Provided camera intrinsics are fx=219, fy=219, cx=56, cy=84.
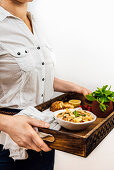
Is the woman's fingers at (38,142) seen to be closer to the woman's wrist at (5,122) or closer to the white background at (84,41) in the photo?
the woman's wrist at (5,122)

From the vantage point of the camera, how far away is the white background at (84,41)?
1.36 metres

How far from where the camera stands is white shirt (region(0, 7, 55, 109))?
943 millimetres

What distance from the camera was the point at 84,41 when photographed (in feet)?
4.66

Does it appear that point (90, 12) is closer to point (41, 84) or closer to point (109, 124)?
point (41, 84)

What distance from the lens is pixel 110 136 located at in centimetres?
146

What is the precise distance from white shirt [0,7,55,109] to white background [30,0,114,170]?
0.36m

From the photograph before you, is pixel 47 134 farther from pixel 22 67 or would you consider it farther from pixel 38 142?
pixel 22 67

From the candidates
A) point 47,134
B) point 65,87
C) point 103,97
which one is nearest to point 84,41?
point 65,87

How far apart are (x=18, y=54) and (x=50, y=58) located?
→ 22cm

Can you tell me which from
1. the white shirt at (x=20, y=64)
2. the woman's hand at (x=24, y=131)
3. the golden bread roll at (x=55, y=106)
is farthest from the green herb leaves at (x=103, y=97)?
the woman's hand at (x=24, y=131)

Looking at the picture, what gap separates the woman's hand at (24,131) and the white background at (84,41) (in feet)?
2.47

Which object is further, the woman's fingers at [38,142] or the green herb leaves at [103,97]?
the green herb leaves at [103,97]

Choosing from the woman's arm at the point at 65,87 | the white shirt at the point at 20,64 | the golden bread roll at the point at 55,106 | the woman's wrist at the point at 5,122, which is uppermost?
the white shirt at the point at 20,64

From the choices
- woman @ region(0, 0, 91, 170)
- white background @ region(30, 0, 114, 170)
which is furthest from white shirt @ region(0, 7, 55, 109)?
white background @ region(30, 0, 114, 170)
